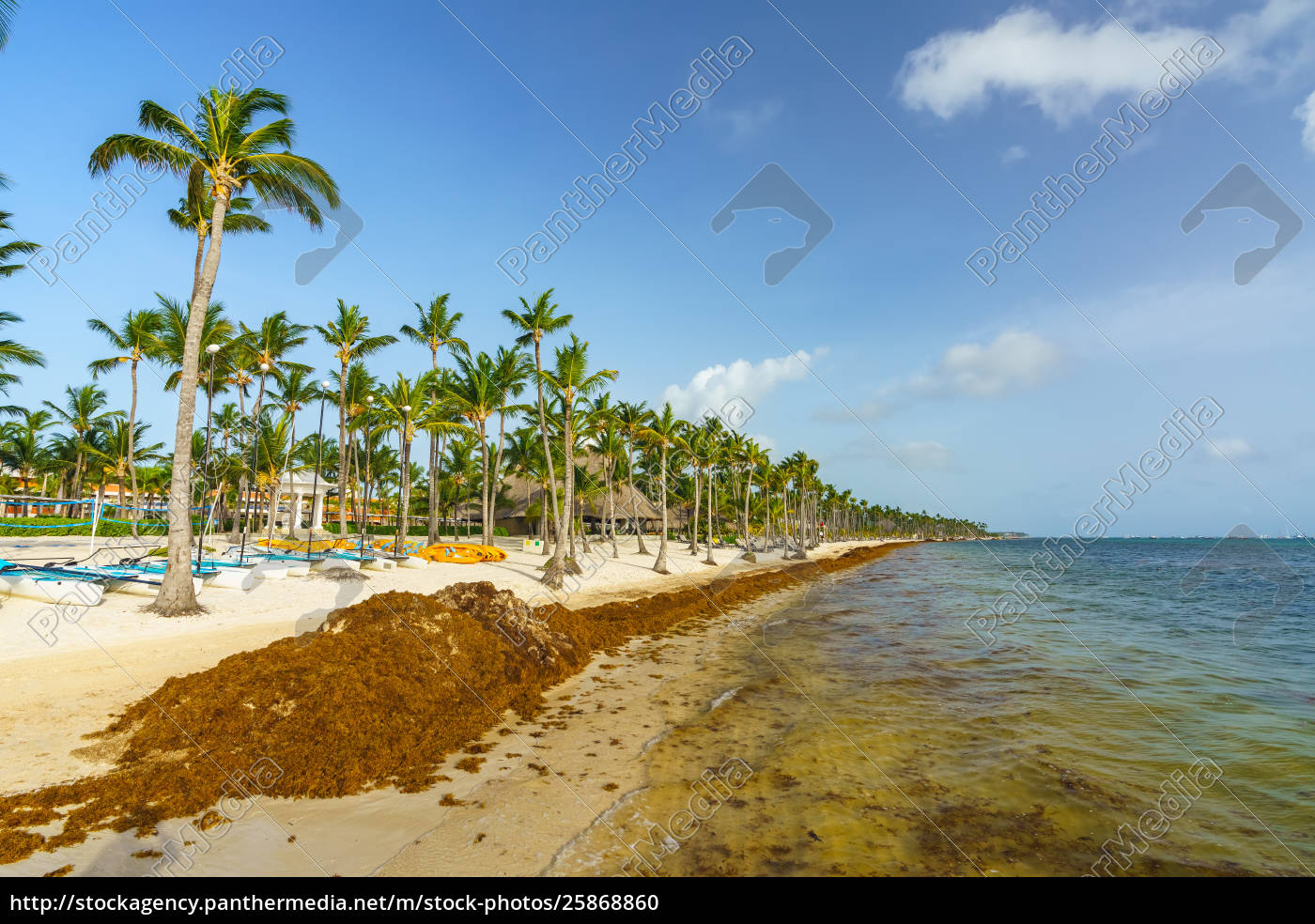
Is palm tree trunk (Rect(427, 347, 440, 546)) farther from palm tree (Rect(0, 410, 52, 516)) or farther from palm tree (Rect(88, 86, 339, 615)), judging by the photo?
palm tree (Rect(0, 410, 52, 516))

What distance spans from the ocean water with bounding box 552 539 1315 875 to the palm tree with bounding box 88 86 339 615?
1164cm

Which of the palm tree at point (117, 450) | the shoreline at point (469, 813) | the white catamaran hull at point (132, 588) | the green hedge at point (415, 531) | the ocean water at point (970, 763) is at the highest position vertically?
the palm tree at point (117, 450)

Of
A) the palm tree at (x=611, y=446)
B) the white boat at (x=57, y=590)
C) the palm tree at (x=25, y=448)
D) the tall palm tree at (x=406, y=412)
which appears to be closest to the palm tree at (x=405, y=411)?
the tall palm tree at (x=406, y=412)

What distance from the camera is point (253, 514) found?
5669 cm

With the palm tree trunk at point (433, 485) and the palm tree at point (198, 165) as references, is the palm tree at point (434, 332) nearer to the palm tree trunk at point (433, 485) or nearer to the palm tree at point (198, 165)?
the palm tree trunk at point (433, 485)

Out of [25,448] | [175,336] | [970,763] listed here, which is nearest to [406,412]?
[175,336]

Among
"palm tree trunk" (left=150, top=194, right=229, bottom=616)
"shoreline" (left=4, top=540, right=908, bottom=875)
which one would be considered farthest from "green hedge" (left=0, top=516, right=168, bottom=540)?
"shoreline" (left=4, top=540, right=908, bottom=875)

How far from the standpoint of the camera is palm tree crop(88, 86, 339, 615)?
1310 cm


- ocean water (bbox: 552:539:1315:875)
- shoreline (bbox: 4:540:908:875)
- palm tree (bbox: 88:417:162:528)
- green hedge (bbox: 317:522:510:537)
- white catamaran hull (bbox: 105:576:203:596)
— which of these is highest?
palm tree (bbox: 88:417:162:528)

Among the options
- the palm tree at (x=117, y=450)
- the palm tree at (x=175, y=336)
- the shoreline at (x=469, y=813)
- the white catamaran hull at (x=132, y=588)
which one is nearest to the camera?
the shoreline at (x=469, y=813)

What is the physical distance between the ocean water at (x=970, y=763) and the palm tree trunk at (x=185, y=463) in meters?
11.4

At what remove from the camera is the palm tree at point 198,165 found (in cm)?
1310

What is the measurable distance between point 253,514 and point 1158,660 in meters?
67.2

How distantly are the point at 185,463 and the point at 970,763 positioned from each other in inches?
649
